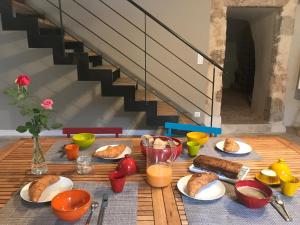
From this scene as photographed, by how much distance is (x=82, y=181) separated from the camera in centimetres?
118

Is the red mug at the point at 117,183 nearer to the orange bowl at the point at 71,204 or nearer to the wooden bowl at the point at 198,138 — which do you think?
the orange bowl at the point at 71,204

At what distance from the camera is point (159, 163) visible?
4.04 ft

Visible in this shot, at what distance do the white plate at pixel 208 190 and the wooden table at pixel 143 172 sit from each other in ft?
0.10

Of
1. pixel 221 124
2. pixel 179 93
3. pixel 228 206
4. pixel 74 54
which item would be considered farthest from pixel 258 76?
pixel 228 206

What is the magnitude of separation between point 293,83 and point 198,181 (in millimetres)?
3709

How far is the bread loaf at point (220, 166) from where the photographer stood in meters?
1.19

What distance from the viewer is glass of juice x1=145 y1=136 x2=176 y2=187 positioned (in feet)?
3.71

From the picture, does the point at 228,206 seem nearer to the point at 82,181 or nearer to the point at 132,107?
the point at 82,181

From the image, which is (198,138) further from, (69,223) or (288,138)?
(288,138)

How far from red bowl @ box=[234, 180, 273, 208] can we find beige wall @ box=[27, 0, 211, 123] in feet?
8.62

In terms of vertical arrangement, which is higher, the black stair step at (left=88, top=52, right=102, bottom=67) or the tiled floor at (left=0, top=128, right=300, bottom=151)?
the black stair step at (left=88, top=52, right=102, bottom=67)

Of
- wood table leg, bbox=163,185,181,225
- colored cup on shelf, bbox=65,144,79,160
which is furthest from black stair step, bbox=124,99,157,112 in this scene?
wood table leg, bbox=163,185,181,225

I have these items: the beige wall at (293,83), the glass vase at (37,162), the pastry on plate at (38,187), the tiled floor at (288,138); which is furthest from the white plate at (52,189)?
the beige wall at (293,83)

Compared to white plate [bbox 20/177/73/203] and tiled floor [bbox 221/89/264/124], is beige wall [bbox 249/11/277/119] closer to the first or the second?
tiled floor [bbox 221/89/264/124]
